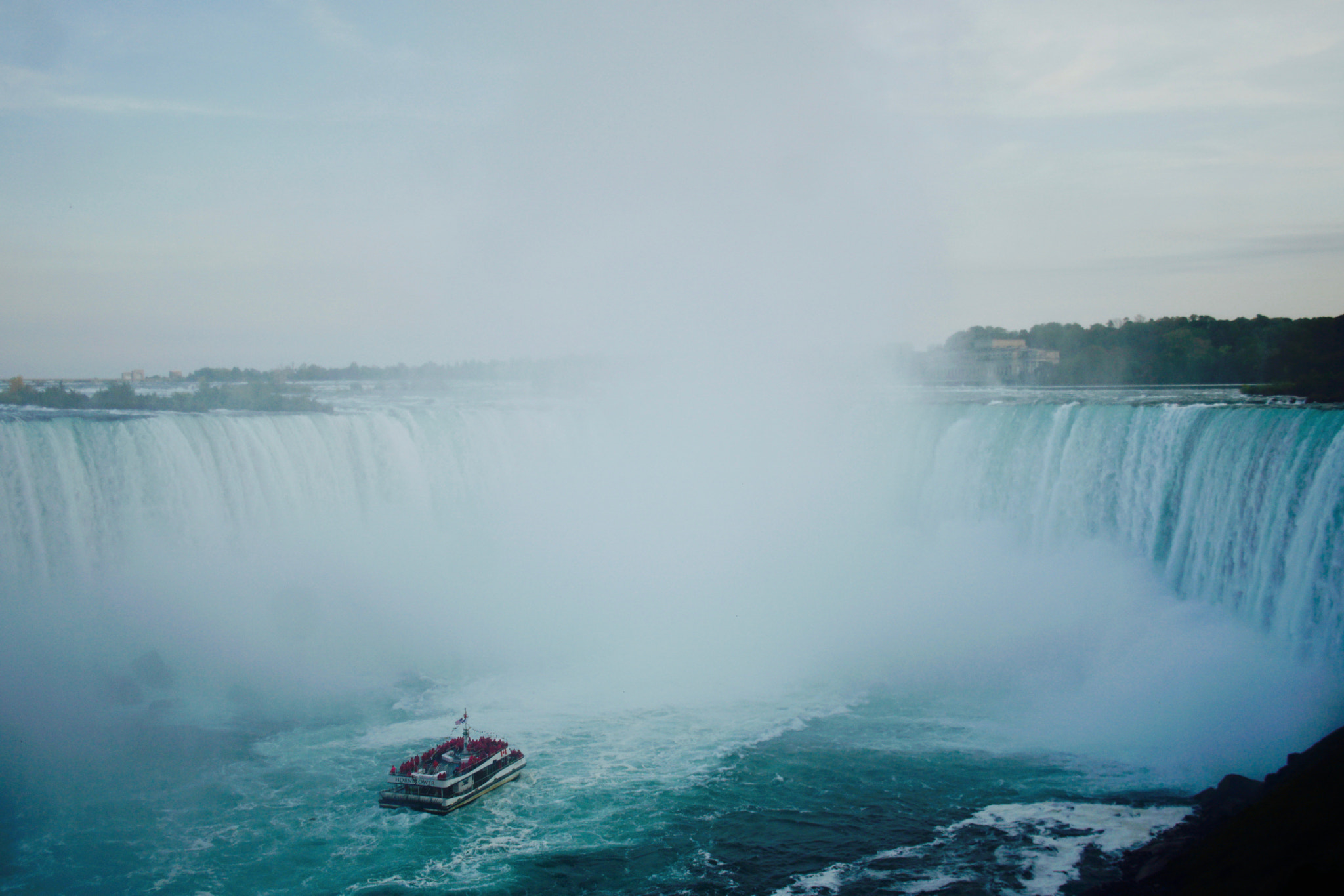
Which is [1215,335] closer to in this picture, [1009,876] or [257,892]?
[1009,876]

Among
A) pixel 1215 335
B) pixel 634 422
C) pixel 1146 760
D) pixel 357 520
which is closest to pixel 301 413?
pixel 357 520

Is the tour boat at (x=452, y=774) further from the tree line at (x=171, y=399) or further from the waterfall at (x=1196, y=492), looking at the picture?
the tree line at (x=171, y=399)

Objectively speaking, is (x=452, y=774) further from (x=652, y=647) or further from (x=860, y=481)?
(x=860, y=481)

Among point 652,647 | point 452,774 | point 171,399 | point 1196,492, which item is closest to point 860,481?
point 652,647

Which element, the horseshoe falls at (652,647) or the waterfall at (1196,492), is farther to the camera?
the waterfall at (1196,492)

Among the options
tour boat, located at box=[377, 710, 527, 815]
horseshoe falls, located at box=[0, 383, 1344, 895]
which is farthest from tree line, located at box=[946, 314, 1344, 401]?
tour boat, located at box=[377, 710, 527, 815]

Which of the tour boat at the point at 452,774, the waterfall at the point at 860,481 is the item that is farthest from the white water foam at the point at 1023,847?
the waterfall at the point at 860,481
